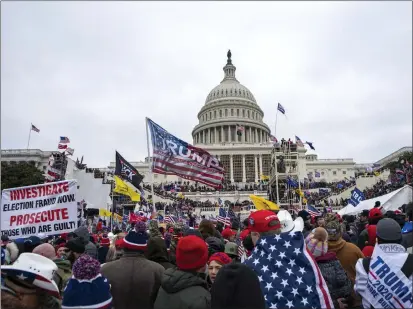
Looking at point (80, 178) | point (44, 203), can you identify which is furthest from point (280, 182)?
point (44, 203)

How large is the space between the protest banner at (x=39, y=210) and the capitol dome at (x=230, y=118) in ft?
290

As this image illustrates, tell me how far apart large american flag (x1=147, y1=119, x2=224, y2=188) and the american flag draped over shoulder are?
10.4 m

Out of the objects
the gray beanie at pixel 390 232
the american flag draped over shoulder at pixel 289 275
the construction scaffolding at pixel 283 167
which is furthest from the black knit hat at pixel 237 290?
the construction scaffolding at pixel 283 167

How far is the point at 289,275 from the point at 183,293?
1.03m

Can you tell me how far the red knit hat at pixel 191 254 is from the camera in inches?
158

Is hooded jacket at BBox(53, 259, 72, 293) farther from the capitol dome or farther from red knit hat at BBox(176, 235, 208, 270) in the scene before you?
the capitol dome

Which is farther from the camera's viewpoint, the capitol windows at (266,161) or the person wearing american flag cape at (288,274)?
the capitol windows at (266,161)

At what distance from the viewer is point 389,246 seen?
4082 millimetres

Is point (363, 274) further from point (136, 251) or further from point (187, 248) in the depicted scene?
point (136, 251)

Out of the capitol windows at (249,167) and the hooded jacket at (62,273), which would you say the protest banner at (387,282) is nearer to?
the hooded jacket at (62,273)

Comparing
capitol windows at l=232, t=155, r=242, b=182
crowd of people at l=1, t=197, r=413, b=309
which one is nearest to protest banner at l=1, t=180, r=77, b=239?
crowd of people at l=1, t=197, r=413, b=309

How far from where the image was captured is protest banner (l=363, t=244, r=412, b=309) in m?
3.82

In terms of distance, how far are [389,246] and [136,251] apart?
115 inches

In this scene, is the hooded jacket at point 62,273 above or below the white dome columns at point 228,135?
below
